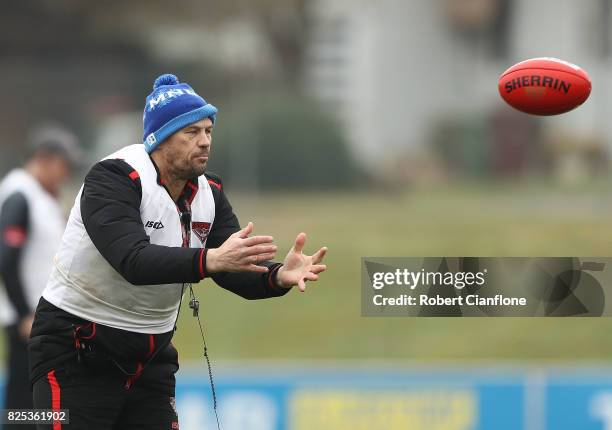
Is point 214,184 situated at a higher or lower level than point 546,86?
lower

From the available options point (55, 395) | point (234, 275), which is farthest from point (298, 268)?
point (55, 395)

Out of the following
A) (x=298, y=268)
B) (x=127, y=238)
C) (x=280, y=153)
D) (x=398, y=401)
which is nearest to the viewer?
(x=127, y=238)

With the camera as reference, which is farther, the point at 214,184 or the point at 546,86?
the point at 546,86

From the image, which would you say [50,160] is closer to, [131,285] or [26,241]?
[26,241]

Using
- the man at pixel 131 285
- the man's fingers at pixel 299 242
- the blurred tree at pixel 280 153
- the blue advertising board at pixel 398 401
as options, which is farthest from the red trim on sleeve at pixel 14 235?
the blurred tree at pixel 280 153

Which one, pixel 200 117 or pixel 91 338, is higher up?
pixel 200 117

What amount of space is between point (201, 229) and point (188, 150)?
320mm

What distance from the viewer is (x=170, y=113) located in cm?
437

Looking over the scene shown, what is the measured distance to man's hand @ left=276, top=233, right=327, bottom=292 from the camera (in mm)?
4293

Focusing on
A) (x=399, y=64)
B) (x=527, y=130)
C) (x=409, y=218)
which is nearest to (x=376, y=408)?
(x=409, y=218)

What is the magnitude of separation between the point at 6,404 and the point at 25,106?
10162mm

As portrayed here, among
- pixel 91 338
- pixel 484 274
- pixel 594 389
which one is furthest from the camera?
pixel 594 389

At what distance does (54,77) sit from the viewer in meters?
16.4

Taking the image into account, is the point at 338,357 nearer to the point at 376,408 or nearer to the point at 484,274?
the point at 376,408
